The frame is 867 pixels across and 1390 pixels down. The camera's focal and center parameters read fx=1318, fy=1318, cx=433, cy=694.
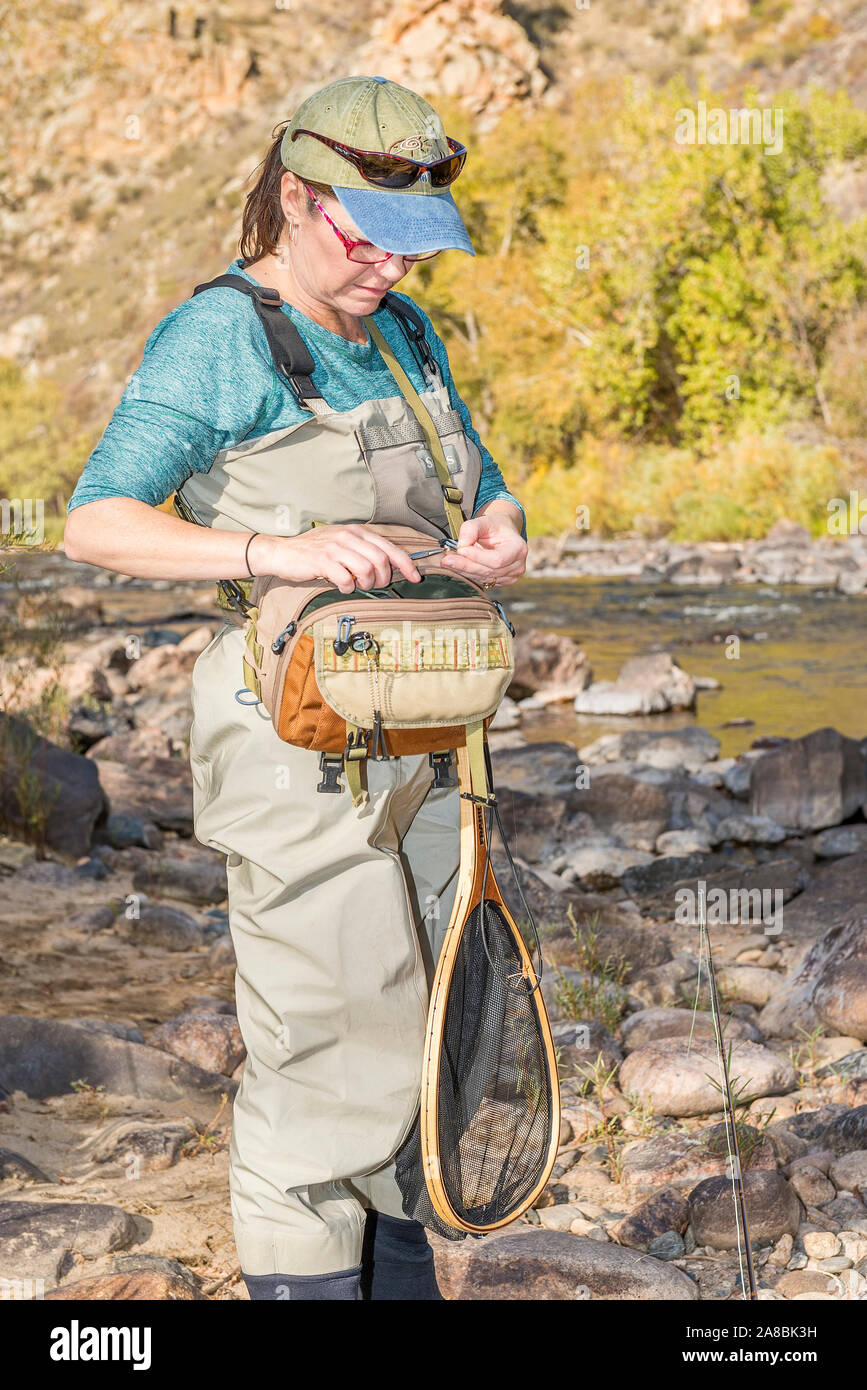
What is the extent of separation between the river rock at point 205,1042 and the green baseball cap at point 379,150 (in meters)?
2.49

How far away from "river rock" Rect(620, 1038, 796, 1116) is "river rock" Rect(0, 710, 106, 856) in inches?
129

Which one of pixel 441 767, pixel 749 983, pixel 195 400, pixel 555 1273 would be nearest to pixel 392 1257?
pixel 555 1273

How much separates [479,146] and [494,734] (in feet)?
97.0

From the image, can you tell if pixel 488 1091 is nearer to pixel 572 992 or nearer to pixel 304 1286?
pixel 304 1286

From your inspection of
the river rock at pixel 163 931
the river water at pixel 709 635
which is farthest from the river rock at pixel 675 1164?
the river water at pixel 709 635

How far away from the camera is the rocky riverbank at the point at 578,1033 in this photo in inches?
104

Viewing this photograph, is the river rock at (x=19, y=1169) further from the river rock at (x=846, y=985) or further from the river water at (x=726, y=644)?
the river water at (x=726, y=644)

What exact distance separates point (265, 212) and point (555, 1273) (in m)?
1.97

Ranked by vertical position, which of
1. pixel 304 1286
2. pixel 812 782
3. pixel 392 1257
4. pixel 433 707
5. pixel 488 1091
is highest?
pixel 433 707

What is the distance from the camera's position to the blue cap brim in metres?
1.83

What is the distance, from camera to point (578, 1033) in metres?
3.79

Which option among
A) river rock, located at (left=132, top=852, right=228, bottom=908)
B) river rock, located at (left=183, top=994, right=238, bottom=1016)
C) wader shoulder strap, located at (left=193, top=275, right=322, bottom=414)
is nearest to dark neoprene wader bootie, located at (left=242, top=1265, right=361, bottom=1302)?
wader shoulder strap, located at (left=193, top=275, right=322, bottom=414)

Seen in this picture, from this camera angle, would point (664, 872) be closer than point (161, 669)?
Yes

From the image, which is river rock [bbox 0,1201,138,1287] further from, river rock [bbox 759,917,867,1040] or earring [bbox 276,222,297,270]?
river rock [bbox 759,917,867,1040]
